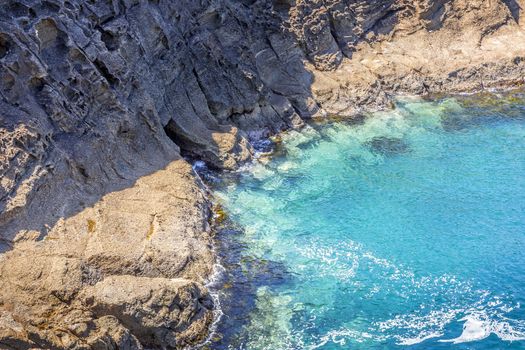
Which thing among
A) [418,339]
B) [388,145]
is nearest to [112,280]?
[418,339]

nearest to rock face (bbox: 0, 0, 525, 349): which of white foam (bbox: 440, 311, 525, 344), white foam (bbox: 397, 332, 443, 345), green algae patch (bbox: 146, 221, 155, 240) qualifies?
green algae patch (bbox: 146, 221, 155, 240)

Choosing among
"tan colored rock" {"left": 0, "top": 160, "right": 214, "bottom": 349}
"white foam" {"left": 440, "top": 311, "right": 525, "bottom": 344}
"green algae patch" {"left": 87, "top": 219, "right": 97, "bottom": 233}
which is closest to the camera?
"tan colored rock" {"left": 0, "top": 160, "right": 214, "bottom": 349}

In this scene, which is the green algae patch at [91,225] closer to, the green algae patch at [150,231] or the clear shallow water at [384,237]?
the green algae patch at [150,231]

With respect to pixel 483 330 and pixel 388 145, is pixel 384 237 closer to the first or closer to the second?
pixel 483 330

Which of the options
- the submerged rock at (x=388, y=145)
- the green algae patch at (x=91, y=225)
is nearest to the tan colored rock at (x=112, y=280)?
the green algae patch at (x=91, y=225)

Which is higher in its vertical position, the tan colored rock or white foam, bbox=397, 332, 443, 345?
the tan colored rock

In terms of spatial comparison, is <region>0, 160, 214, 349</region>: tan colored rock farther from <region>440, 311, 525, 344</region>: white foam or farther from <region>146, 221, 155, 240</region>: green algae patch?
<region>440, 311, 525, 344</region>: white foam
